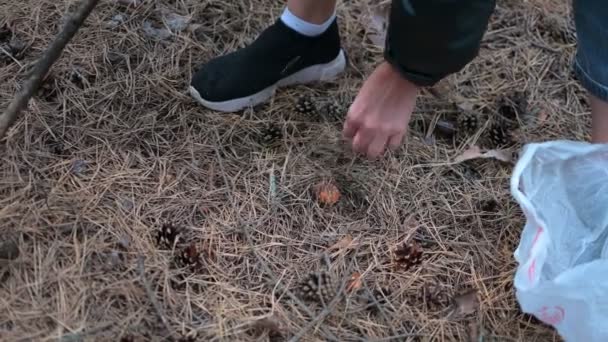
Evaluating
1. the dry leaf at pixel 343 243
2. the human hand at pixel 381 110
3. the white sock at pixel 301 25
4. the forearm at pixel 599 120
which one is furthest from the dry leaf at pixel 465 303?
the white sock at pixel 301 25

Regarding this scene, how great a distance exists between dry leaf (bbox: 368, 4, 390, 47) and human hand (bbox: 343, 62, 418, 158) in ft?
1.55

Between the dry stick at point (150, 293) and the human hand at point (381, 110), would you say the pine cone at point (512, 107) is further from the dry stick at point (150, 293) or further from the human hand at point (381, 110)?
the dry stick at point (150, 293)

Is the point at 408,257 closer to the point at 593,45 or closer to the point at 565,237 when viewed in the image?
the point at 565,237

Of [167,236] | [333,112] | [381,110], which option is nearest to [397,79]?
[381,110]

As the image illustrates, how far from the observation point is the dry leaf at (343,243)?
142cm

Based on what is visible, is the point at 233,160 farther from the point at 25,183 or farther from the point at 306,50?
the point at 25,183

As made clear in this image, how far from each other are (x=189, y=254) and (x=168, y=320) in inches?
5.4

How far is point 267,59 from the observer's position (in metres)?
1.61

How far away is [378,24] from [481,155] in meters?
0.50

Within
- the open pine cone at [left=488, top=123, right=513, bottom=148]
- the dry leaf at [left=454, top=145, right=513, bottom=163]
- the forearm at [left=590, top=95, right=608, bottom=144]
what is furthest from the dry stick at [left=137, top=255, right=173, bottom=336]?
the forearm at [left=590, top=95, right=608, bottom=144]

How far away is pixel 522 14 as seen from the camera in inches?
77.9

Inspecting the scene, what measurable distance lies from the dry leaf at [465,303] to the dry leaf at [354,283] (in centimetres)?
19

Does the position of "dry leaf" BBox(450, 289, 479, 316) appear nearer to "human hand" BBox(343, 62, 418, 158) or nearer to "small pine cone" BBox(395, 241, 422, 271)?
"small pine cone" BBox(395, 241, 422, 271)

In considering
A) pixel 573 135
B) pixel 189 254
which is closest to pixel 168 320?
pixel 189 254
